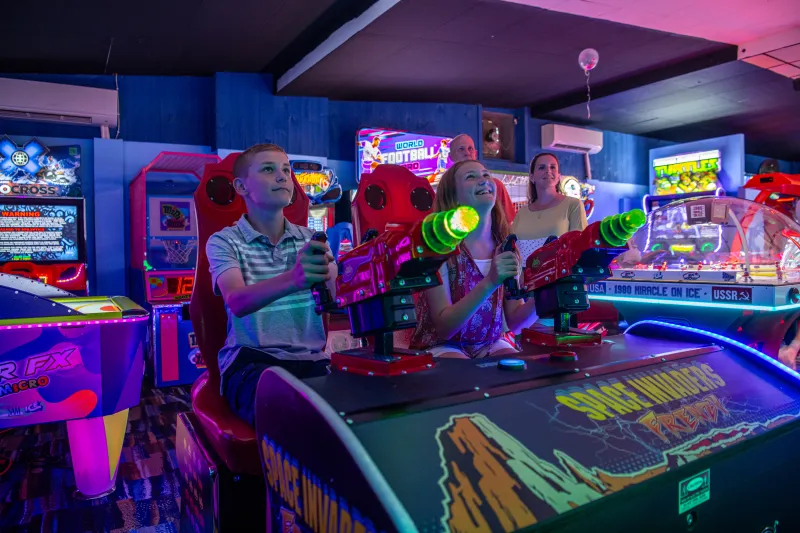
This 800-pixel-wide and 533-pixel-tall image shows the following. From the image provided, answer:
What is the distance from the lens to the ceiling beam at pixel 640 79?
18.3 ft

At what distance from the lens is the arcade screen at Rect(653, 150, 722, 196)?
871cm

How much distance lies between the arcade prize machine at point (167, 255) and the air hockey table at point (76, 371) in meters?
1.92

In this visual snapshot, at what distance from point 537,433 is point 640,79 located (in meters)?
6.34

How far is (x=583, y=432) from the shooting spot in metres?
1.00

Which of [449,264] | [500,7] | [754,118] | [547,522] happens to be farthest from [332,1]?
[754,118]

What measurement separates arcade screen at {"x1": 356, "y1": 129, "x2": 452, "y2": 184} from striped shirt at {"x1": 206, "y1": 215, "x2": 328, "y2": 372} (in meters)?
4.34

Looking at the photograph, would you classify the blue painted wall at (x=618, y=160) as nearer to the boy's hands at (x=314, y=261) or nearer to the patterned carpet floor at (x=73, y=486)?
the patterned carpet floor at (x=73, y=486)

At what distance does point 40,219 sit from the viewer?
4.57m

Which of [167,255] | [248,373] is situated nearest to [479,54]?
[167,255]

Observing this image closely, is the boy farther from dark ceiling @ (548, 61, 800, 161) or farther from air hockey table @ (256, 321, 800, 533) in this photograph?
dark ceiling @ (548, 61, 800, 161)

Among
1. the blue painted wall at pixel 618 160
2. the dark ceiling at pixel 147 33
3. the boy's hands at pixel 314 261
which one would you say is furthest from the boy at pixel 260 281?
the blue painted wall at pixel 618 160

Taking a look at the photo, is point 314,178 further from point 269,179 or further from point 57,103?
point 269,179

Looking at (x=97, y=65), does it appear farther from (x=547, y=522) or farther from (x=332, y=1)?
(x=547, y=522)

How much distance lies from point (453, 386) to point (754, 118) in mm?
8925
